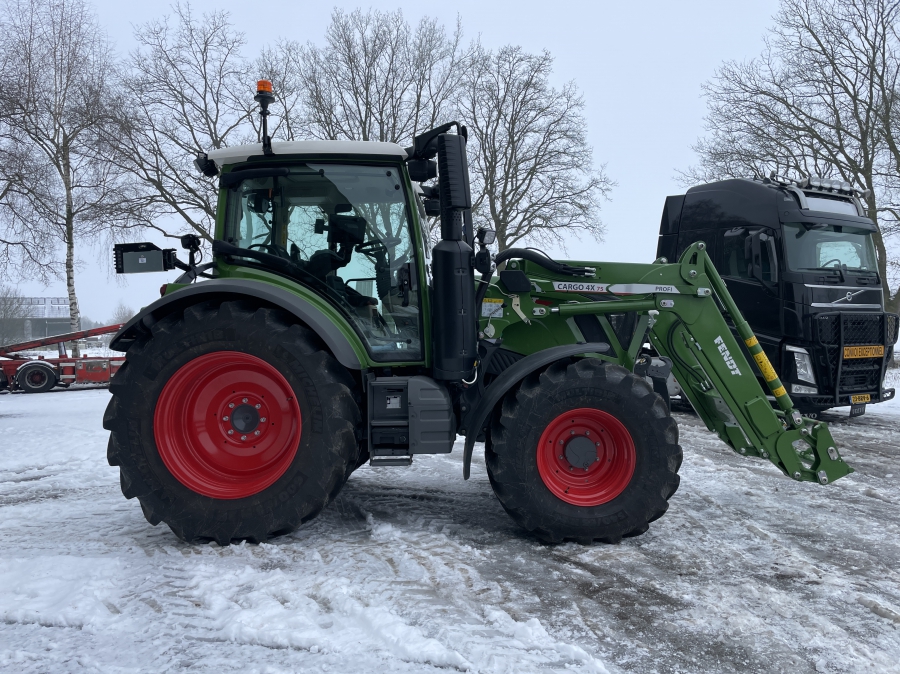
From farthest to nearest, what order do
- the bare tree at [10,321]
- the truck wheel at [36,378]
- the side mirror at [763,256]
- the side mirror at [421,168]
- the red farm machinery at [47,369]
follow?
the bare tree at [10,321] < the truck wheel at [36,378] < the red farm machinery at [47,369] < the side mirror at [763,256] < the side mirror at [421,168]

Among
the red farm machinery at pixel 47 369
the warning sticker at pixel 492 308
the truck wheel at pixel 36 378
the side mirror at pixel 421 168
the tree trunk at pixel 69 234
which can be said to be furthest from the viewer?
the tree trunk at pixel 69 234

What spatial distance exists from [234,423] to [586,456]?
203 cm

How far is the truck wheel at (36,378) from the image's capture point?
13031 millimetres

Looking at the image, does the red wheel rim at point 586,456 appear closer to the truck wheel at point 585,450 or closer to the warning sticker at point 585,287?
the truck wheel at point 585,450

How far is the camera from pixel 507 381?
3.48 metres

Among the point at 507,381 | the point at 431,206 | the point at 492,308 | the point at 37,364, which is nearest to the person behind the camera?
the point at 507,381

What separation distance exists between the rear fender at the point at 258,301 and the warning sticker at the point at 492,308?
0.88 m

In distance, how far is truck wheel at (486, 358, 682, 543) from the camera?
344 cm

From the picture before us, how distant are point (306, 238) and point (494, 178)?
694 inches

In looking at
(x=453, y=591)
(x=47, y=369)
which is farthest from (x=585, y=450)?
(x=47, y=369)

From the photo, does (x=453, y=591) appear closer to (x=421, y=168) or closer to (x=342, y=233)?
(x=342, y=233)

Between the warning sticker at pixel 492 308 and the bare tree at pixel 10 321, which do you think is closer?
the warning sticker at pixel 492 308

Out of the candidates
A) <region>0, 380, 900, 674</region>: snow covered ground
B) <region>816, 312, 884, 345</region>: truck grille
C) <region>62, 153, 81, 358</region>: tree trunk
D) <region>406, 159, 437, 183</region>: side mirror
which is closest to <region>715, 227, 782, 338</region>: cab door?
<region>816, 312, 884, 345</region>: truck grille

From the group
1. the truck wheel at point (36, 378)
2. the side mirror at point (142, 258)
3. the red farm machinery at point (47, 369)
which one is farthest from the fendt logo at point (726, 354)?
the truck wheel at point (36, 378)
